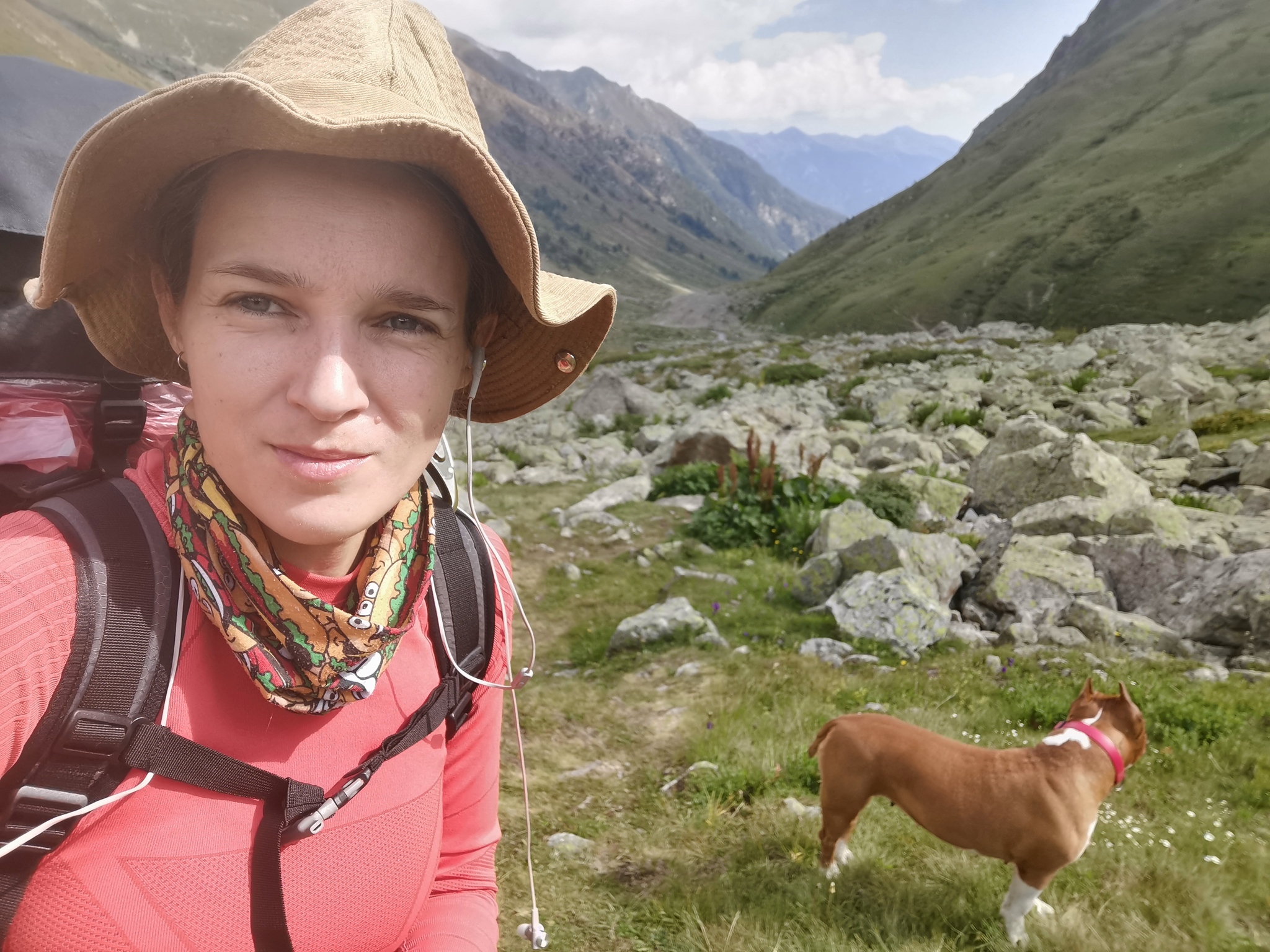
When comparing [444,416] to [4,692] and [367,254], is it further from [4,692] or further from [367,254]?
[4,692]

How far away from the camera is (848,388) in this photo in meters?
25.3

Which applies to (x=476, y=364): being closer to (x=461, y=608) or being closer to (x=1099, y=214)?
(x=461, y=608)

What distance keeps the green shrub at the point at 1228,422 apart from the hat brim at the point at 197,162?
48.0ft

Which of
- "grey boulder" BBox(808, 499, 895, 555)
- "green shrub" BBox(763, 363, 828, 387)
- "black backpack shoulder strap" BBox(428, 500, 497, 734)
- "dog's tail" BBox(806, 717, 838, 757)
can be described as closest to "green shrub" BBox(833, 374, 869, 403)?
"green shrub" BBox(763, 363, 828, 387)

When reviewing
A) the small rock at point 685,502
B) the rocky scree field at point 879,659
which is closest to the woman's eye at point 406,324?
the rocky scree field at point 879,659

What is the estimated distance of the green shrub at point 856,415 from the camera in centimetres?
1889

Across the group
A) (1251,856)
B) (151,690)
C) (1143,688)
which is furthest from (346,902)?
(1143,688)

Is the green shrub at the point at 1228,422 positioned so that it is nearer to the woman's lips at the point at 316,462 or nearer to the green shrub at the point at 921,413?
the green shrub at the point at 921,413

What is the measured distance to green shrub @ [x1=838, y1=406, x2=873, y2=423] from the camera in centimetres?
1889

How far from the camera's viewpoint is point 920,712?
4.91 meters

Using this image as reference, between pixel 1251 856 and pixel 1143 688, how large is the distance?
1756 mm

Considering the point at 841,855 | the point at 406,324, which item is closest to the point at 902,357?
the point at 841,855

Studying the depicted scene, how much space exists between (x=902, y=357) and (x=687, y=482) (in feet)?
78.7

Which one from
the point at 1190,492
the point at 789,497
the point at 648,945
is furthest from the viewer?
the point at 789,497
